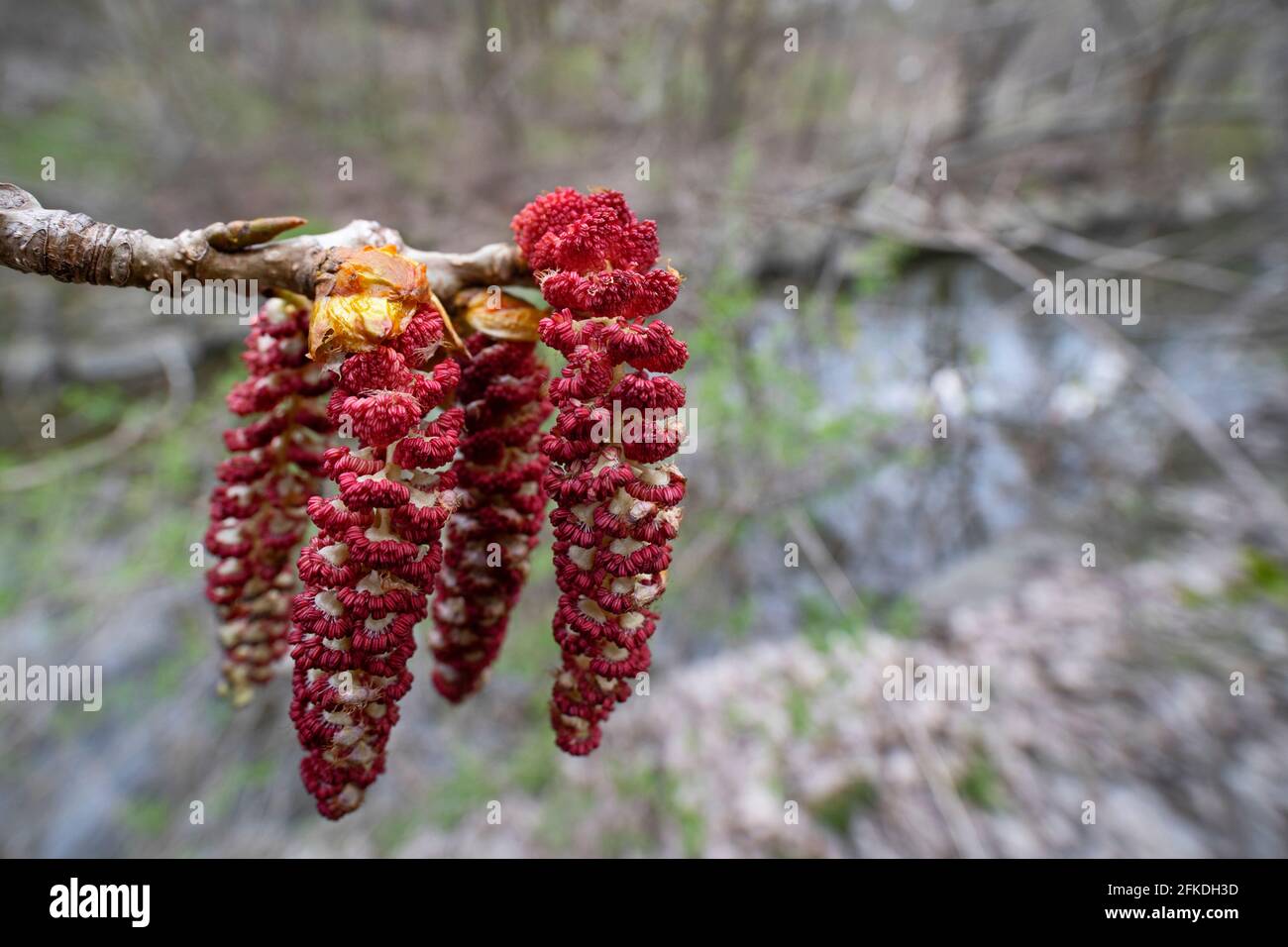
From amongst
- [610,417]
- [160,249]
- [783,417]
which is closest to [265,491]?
[160,249]

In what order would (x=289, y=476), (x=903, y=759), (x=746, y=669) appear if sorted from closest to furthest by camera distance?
1. (x=289, y=476)
2. (x=903, y=759)
3. (x=746, y=669)

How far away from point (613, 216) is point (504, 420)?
247 mm

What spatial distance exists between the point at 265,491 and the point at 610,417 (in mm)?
496

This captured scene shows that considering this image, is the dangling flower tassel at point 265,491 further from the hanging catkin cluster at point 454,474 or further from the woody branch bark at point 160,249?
the hanging catkin cluster at point 454,474

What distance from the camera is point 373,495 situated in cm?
56

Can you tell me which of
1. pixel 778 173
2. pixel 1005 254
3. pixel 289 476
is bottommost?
pixel 289 476

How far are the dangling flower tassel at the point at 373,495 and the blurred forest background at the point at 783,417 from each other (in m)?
1.94

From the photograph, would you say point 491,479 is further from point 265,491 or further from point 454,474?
point 265,491

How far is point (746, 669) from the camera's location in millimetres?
3342

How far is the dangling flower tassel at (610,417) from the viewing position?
22.8 inches

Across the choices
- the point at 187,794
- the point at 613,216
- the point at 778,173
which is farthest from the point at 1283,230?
the point at 187,794

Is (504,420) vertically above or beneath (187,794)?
above

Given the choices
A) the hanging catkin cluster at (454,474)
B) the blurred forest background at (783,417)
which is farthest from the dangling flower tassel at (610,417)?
the blurred forest background at (783,417)

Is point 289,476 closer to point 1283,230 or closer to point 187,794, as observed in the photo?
point 187,794
